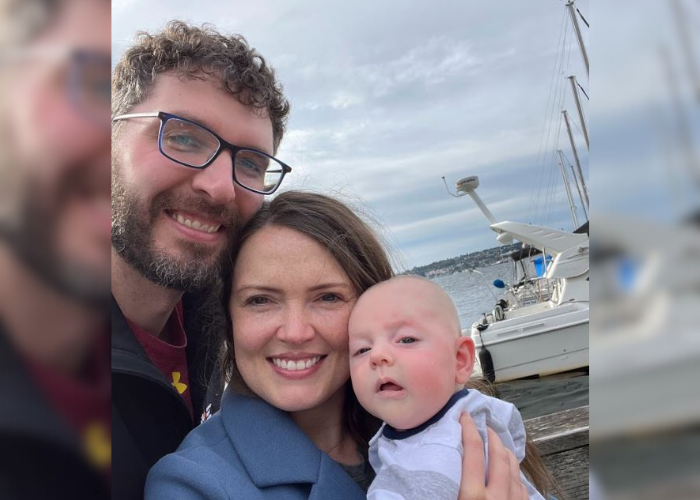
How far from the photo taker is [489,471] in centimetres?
143

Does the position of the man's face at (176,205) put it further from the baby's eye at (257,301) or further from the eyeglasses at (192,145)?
the baby's eye at (257,301)

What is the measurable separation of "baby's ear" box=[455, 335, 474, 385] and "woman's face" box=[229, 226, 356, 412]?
294 mm

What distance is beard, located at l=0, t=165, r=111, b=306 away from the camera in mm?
355

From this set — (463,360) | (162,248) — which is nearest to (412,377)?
(463,360)

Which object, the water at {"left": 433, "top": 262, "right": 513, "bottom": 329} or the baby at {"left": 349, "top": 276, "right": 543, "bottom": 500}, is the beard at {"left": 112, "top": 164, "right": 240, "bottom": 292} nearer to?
the baby at {"left": 349, "top": 276, "right": 543, "bottom": 500}

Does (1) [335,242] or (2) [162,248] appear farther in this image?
(2) [162,248]

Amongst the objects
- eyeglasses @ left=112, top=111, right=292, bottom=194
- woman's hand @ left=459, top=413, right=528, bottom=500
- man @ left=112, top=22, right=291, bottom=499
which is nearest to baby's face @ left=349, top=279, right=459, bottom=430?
woman's hand @ left=459, top=413, right=528, bottom=500

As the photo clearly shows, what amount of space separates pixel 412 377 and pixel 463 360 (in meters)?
0.20

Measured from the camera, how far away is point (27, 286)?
350mm

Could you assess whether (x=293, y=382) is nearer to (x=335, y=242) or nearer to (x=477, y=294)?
(x=335, y=242)

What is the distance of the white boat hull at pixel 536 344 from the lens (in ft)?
44.7

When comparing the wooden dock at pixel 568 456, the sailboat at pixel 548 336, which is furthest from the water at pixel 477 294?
the wooden dock at pixel 568 456

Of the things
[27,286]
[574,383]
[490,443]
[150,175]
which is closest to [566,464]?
[490,443]

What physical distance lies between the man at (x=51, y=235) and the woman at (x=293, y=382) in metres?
1.02
